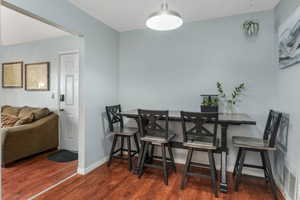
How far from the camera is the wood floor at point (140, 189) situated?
6.65ft

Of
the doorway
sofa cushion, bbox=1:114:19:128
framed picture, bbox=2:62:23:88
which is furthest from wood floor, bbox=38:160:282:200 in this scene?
framed picture, bbox=2:62:23:88

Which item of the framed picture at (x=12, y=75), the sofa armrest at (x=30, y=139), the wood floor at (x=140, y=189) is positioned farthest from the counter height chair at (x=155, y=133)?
the framed picture at (x=12, y=75)

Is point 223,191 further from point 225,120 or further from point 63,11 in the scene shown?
point 63,11

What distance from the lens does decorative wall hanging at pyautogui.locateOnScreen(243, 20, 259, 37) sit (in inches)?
97.8

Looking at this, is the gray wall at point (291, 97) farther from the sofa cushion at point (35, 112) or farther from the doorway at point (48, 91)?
the sofa cushion at point (35, 112)

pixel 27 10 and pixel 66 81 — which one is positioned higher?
pixel 27 10

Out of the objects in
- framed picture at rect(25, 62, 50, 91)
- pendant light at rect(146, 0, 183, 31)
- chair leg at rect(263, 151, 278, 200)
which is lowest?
chair leg at rect(263, 151, 278, 200)

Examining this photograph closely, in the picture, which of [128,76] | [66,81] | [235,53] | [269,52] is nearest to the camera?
[269,52]

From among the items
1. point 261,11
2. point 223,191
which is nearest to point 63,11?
point 261,11

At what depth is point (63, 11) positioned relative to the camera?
2.20 m

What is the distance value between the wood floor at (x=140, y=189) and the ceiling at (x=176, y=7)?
251 centimetres

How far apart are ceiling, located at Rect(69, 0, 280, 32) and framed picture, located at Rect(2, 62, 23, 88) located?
2906 millimetres

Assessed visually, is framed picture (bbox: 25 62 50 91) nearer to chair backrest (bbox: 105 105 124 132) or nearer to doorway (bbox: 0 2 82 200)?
doorway (bbox: 0 2 82 200)

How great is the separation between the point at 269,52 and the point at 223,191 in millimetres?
2093
